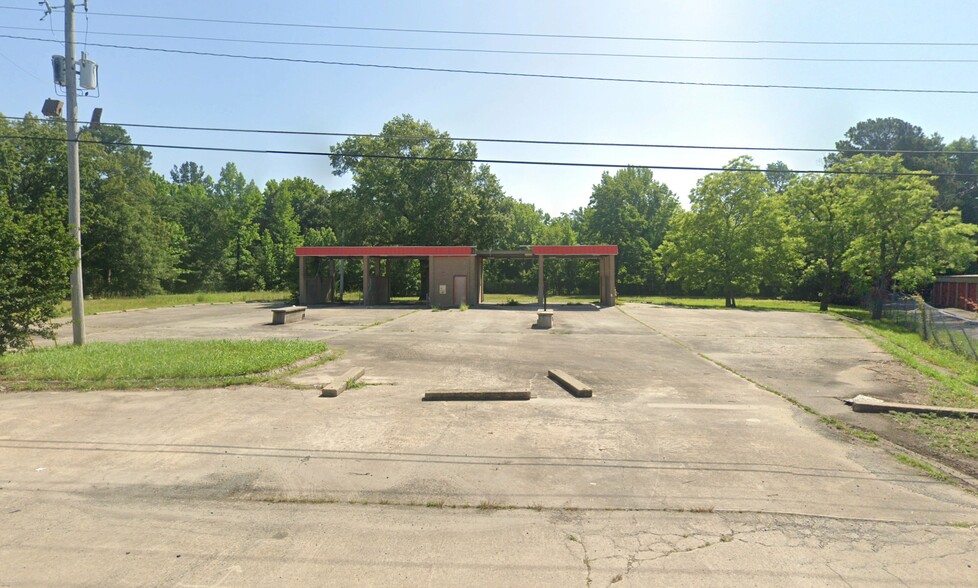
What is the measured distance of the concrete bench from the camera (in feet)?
71.9

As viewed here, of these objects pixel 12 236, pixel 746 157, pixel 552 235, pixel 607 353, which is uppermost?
pixel 746 157

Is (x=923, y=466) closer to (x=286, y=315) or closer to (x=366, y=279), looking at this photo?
(x=286, y=315)

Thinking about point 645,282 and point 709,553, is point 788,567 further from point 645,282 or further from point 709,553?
point 645,282

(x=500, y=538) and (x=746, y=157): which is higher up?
(x=746, y=157)

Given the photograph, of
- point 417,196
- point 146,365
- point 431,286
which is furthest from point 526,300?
point 146,365

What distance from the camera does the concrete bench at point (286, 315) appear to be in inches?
862

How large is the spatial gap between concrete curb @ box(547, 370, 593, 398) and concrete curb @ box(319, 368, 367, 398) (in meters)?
4.02

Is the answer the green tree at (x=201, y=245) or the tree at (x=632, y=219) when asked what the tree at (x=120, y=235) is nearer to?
the green tree at (x=201, y=245)

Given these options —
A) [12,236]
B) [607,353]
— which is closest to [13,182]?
[12,236]

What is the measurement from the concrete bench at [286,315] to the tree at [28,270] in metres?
10.2

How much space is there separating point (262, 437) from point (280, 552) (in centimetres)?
321

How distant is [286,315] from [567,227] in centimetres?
5027

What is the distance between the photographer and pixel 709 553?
3.97 meters

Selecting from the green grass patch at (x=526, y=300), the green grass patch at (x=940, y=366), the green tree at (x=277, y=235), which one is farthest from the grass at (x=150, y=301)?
the green grass patch at (x=940, y=366)
